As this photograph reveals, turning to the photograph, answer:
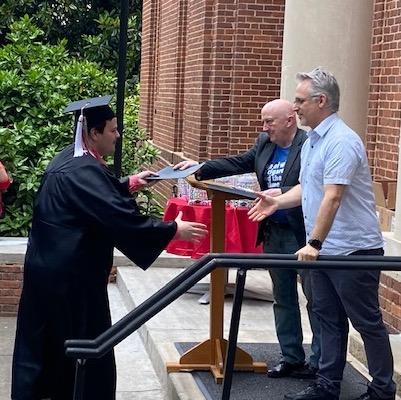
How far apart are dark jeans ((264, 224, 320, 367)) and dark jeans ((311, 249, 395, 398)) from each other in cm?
72

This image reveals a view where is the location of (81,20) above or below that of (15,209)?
above

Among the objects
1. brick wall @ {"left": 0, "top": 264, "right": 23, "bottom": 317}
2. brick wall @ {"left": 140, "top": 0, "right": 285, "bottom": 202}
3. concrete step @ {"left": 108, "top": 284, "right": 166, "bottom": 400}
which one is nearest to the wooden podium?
concrete step @ {"left": 108, "top": 284, "right": 166, "bottom": 400}

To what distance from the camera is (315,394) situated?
18.6 ft

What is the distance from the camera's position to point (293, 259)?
4.92m

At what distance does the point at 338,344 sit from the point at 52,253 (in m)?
1.70

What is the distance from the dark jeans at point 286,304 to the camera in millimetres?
6363

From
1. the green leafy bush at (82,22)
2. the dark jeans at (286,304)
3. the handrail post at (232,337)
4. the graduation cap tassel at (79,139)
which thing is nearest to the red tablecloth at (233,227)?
the dark jeans at (286,304)

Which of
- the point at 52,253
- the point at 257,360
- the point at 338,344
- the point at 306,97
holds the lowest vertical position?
the point at 257,360

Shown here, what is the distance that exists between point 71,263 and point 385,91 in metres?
4.48

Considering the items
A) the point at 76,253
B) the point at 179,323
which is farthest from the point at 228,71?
the point at 76,253

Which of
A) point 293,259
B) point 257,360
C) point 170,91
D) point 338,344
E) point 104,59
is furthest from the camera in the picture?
point 104,59

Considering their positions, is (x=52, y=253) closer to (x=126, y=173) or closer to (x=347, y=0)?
(x=347, y=0)

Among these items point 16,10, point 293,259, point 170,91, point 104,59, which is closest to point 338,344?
point 293,259

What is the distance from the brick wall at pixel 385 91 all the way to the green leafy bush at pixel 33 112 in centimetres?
415
